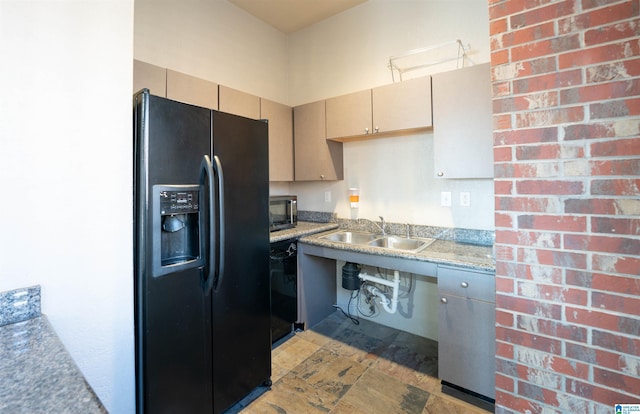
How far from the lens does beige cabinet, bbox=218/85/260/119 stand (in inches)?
89.4

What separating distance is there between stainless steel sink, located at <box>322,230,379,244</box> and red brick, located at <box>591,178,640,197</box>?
1.69m

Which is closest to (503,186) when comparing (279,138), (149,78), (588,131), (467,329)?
(588,131)

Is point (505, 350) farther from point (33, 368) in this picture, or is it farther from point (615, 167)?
point (33, 368)

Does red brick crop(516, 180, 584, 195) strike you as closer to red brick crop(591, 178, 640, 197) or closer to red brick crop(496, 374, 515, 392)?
red brick crop(591, 178, 640, 197)

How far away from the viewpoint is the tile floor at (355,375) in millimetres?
1686

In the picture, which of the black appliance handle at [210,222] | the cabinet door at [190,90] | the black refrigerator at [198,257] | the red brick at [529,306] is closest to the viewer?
the red brick at [529,306]

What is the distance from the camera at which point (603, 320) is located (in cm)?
102

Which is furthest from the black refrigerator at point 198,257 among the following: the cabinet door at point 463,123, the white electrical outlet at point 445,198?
the white electrical outlet at point 445,198

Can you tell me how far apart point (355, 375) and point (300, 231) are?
1.18 metres

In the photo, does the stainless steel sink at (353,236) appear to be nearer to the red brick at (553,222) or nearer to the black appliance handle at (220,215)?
the black appliance handle at (220,215)

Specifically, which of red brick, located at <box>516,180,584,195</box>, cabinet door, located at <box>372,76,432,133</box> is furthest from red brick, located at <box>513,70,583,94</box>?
cabinet door, located at <box>372,76,432,133</box>

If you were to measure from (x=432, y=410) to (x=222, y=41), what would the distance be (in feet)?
10.7

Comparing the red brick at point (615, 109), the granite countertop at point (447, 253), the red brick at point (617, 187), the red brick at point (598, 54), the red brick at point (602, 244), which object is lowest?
the granite countertop at point (447, 253)

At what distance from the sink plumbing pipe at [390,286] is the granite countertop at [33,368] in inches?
80.8
